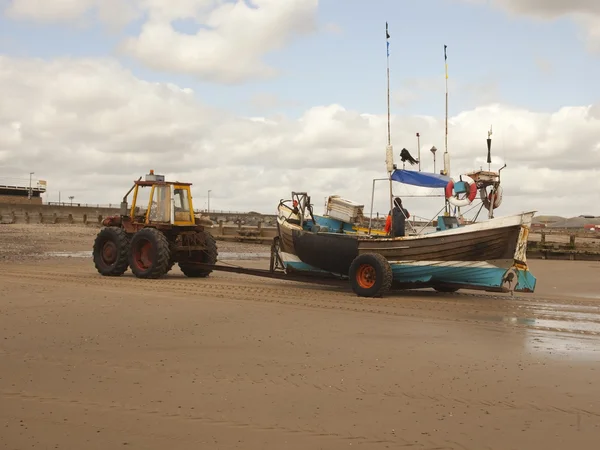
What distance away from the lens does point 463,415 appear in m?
5.58

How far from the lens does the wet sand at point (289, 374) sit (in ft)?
16.9

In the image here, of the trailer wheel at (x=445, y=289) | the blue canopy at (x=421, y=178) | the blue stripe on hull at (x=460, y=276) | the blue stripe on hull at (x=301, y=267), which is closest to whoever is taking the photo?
the blue stripe on hull at (x=460, y=276)

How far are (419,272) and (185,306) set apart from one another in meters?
4.73

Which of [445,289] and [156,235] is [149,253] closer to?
[156,235]

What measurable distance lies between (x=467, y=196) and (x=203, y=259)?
22.0 feet

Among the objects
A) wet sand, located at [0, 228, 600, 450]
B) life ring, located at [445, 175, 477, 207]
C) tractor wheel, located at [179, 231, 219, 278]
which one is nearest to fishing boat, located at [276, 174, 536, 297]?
life ring, located at [445, 175, 477, 207]

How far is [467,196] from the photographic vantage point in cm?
1389

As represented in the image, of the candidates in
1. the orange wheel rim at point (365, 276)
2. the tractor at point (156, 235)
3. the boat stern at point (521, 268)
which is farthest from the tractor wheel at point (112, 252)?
the boat stern at point (521, 268)

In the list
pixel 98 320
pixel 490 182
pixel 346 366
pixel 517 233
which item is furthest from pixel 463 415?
pixel 490 182

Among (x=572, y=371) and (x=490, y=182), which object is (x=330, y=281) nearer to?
(x=490, y=182)

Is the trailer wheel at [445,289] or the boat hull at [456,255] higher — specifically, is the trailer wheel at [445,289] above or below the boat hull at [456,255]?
below

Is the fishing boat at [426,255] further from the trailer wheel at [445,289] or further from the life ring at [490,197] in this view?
the life ring at [490,197]

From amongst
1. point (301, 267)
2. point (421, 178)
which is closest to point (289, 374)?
point (421, 178)

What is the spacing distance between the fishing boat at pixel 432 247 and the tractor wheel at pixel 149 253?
2.85 m
